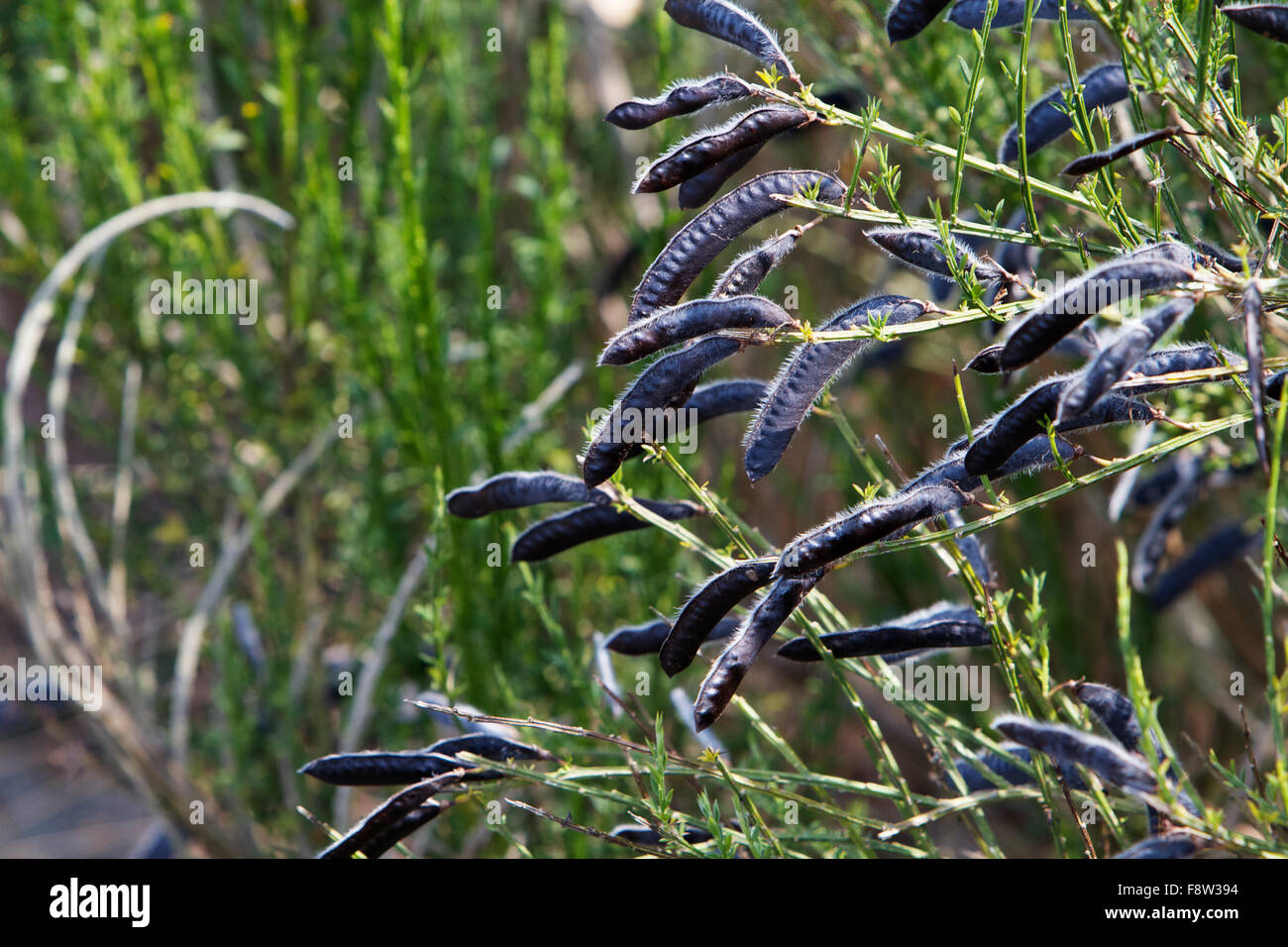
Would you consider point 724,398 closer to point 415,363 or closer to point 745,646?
point 745,646

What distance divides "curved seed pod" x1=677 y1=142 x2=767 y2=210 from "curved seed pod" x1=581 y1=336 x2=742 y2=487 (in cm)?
17

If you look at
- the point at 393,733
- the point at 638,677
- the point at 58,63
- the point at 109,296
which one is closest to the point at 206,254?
the point at 109,296

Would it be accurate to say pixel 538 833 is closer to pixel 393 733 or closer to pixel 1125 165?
pixel 393 733

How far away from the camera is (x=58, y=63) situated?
230 cm

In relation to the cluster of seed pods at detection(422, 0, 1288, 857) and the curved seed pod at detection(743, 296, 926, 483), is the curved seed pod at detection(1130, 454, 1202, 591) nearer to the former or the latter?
the cluster of seed pods at detection(422, 0, 1288, 857)

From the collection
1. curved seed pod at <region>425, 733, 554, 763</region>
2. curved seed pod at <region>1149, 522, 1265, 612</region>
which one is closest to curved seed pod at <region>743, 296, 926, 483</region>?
curved seed pod at <region>425, 733, 554, 763</region>

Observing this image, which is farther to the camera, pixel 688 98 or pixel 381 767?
pixel 381 767

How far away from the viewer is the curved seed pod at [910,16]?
3.34 feet

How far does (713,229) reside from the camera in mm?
943

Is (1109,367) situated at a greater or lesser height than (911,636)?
greater

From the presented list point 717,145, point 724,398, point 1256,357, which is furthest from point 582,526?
point 1256,357

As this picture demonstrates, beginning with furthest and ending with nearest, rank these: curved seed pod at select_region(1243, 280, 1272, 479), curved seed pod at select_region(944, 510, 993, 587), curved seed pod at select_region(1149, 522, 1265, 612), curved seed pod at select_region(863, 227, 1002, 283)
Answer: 1. curved seed pod at select_region(1149, 522, 1265, 612)
2. curved seed pod at select_region(944, 510, 993, 587)
3. curved seed pod at select_region(863, 227, 1002, 283)
4. curved seed pod at select_region(1243, 280, 1272, 479)

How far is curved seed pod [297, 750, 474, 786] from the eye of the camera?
1068 millimetres

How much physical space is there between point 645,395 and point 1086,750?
425 millimetres
